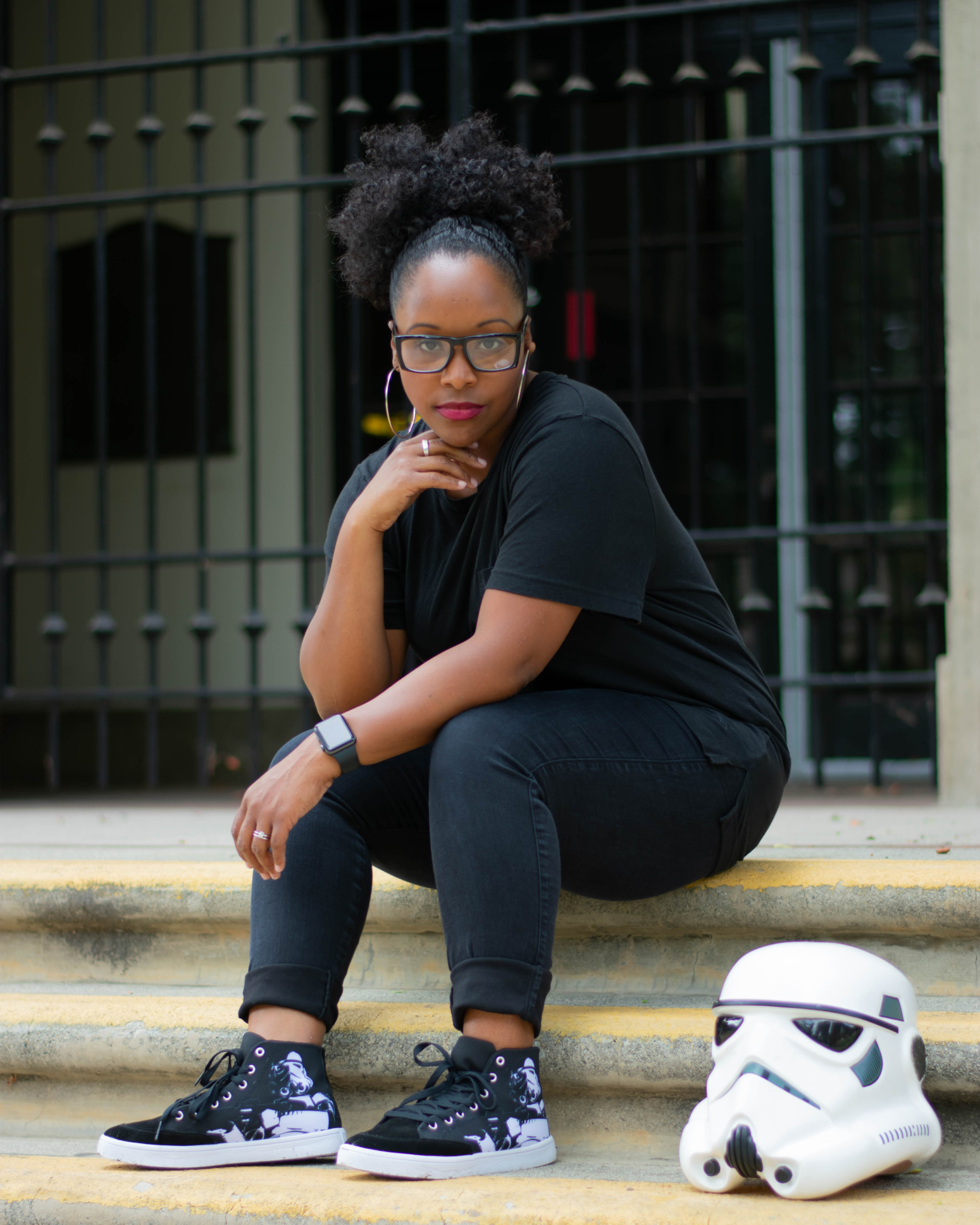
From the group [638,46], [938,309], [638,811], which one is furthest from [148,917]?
[638,46]

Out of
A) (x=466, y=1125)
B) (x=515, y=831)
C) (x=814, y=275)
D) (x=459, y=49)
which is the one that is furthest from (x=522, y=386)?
(x=814, y=275)

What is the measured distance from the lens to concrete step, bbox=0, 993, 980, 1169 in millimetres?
1721

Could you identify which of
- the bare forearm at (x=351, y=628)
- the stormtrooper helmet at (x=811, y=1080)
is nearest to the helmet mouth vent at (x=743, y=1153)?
the stormtrooper helmet at (x=811, y=1080)

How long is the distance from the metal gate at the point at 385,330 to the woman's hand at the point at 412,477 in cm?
127

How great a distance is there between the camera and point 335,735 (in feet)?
5.54

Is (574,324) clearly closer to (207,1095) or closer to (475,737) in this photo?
(475,737)

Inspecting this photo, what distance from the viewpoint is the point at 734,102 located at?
177 inches

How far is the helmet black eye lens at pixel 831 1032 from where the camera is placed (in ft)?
4.79

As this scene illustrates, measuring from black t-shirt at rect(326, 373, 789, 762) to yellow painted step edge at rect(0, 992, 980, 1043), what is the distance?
1.32ft

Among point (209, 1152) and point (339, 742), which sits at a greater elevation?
point (339, 742)

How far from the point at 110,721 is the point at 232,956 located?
313 centimetres

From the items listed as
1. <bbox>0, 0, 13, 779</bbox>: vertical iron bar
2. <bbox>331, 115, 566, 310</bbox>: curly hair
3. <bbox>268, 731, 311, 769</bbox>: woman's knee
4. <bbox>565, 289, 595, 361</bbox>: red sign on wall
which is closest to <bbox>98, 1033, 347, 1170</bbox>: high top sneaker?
<bbox>268, 731, 311, 769</bbox>: woman's knee

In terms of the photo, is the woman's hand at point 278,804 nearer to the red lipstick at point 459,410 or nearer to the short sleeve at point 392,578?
the short sleeve at point 392,578

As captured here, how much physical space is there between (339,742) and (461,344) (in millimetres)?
581
